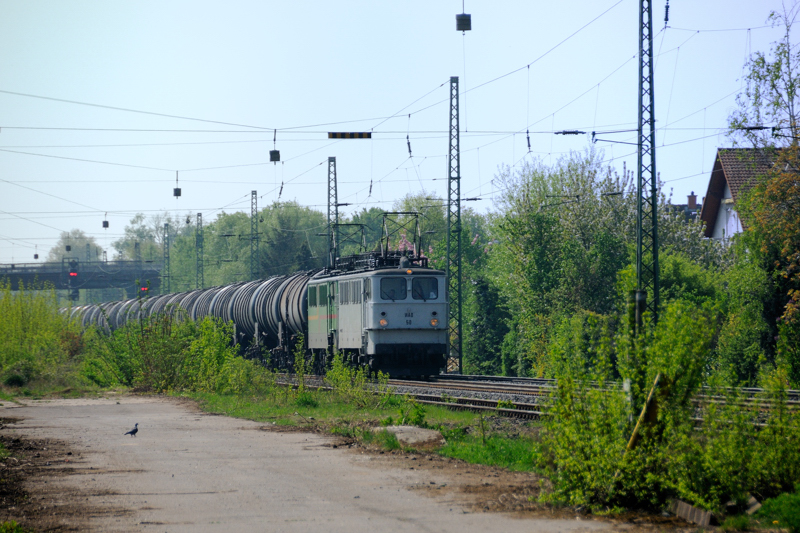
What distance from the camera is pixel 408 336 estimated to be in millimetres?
24812

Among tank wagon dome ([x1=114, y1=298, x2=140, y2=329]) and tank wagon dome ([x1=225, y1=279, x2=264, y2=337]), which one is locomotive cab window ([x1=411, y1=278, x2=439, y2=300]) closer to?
tank wagon dome ([x1=225, y1=279, x2=264, y2=337])

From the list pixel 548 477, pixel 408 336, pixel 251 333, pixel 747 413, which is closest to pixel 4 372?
pixel 251 333

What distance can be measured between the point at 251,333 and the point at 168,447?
74.0 feet

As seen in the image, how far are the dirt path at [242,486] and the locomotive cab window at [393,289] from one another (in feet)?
31.8

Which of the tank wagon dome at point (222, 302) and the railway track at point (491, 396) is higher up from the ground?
the tank wagon dome at point (222, 302)

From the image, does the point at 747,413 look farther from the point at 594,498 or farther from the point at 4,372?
the point at 4,372

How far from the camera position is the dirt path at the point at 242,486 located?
760cm

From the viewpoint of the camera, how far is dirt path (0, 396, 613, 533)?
7602 mm

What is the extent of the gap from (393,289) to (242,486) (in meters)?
15.4

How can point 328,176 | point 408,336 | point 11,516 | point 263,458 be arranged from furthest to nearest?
point 328,176 < point 408,336 < point 263,458 < point 11,516

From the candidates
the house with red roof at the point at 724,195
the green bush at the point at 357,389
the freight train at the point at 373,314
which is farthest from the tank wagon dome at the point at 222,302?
the house with red roof at the point at 724,195

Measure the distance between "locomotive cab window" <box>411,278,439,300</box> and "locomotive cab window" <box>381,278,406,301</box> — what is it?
341mm

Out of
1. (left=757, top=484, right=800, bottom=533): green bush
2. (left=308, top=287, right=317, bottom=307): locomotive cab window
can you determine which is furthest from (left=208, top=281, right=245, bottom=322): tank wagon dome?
(left=757, top=484, right=800, bottom=533): green bush

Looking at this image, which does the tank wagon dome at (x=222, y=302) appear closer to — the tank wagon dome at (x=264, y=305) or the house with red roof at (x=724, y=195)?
the tank wagon dome at (x=264, y=305)
